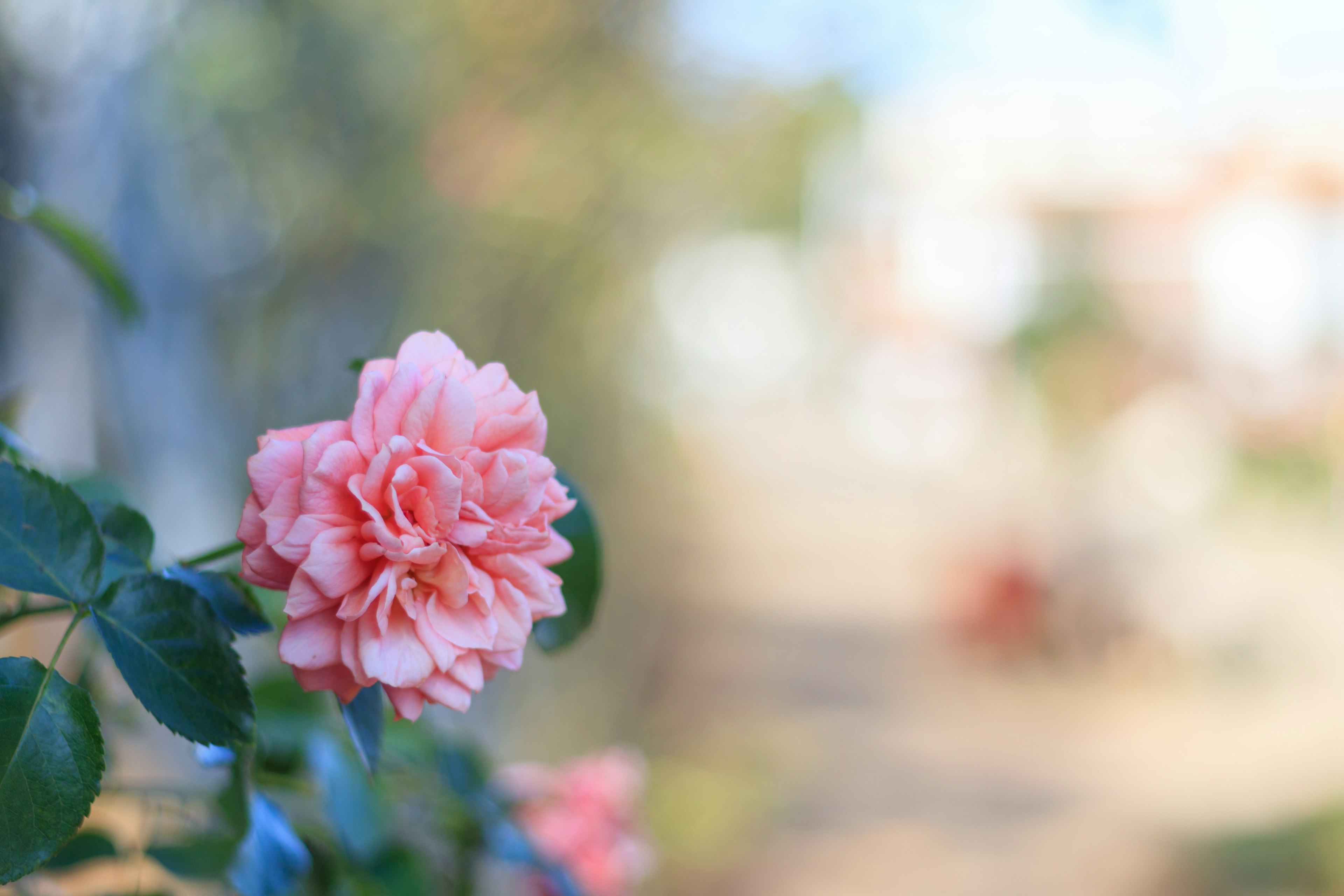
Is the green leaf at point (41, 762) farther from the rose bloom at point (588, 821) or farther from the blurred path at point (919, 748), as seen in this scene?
the blurred path at point (919, 748)

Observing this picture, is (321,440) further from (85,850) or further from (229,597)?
(85,850)

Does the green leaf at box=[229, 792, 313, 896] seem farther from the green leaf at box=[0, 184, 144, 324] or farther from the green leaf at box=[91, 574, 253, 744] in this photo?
the green leaf at box=[0, 184, 144, 324]

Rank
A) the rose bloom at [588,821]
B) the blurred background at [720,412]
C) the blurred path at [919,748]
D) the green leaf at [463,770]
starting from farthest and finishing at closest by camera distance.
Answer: the blurred path at [919,748] → the blurred background at [720,412] → the rose bloom at [588,821] → the green leaf at [463,770]

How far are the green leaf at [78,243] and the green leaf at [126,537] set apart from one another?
219 millimetres

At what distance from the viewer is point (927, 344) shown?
11242 millimetres

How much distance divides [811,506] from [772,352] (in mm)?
1578

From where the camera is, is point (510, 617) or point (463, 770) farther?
point (463, 770)

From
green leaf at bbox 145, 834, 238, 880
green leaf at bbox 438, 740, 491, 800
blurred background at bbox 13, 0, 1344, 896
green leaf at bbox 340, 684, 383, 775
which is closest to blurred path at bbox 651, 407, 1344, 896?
blurred background at bbox 13, 0, 1344, 896

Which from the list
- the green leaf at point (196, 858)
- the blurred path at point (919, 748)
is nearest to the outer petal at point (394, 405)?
the green leaf at point (196, 858)

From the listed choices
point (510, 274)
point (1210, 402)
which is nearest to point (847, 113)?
point (510, 274)

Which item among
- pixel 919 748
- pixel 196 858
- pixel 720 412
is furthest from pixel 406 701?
pixel 720 412

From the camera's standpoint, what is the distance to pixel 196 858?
0.49 meters

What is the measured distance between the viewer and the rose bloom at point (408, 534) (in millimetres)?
321

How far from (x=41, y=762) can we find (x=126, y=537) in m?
0.10
